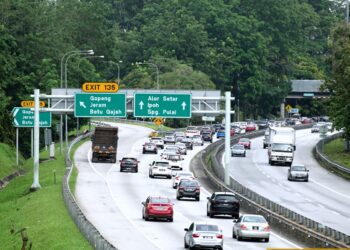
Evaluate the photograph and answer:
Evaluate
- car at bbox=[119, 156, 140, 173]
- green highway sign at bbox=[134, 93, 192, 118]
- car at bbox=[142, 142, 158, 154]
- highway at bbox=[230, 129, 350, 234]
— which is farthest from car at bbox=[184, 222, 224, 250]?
car at bbox=[142, 142, 158, 154]

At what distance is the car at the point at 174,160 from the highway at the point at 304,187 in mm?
4761

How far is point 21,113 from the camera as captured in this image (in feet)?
298

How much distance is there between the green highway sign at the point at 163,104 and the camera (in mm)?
73125

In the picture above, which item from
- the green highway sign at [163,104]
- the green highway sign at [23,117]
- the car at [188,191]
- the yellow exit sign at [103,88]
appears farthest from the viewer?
the green highway sign at [23,117]

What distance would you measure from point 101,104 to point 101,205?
32.9 ft

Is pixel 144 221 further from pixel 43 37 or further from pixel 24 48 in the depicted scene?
pixel 43 37

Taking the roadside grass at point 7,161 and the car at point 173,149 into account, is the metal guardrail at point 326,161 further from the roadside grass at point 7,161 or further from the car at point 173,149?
the roadside grass at point 7,161

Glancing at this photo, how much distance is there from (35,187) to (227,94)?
14316 millimetres

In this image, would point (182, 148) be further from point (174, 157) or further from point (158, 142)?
point (174, 157)

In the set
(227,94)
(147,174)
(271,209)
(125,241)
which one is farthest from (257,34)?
(125,241)

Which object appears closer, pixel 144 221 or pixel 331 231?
pixel 331 231

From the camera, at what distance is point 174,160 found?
9619 cm

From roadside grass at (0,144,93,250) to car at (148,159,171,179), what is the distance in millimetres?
7022

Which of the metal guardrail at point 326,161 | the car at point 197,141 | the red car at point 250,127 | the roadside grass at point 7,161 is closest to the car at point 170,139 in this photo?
the car at point 197,141
